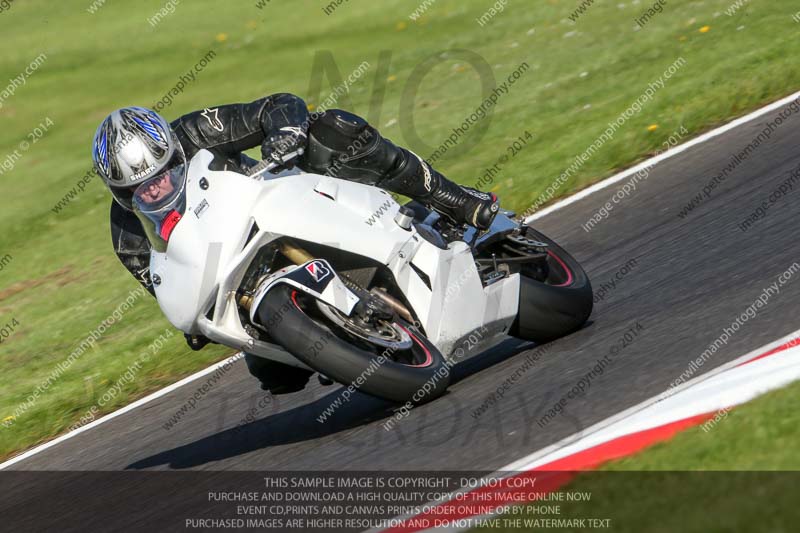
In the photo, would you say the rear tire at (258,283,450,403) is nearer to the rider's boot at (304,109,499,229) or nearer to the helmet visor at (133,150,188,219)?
the helmet visor at (133,150,188,219)

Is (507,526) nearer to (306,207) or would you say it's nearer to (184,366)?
(306,207)

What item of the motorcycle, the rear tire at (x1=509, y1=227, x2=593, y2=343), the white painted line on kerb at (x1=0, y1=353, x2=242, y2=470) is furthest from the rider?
the white painted line on kerb at (x1=0, y1=353, x2=242, y2=470)

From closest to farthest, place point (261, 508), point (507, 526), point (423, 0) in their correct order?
point (507, 526)
point (261, 508)
point (423, 0)

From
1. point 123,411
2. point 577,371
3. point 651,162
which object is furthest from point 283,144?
point 651,162

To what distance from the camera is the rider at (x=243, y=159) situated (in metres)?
5.45

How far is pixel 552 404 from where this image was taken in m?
5.34

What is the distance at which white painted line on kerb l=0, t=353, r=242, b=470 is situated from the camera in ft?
25.5

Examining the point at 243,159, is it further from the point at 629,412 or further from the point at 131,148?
the point at 629,412

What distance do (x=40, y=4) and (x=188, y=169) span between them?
68.3 feet

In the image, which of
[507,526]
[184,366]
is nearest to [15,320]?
[184,366]

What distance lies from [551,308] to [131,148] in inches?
100

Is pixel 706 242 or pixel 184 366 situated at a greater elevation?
pixel 706 242

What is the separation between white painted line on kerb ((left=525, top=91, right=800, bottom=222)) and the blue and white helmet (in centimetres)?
482

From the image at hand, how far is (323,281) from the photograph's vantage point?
534 centimetres
